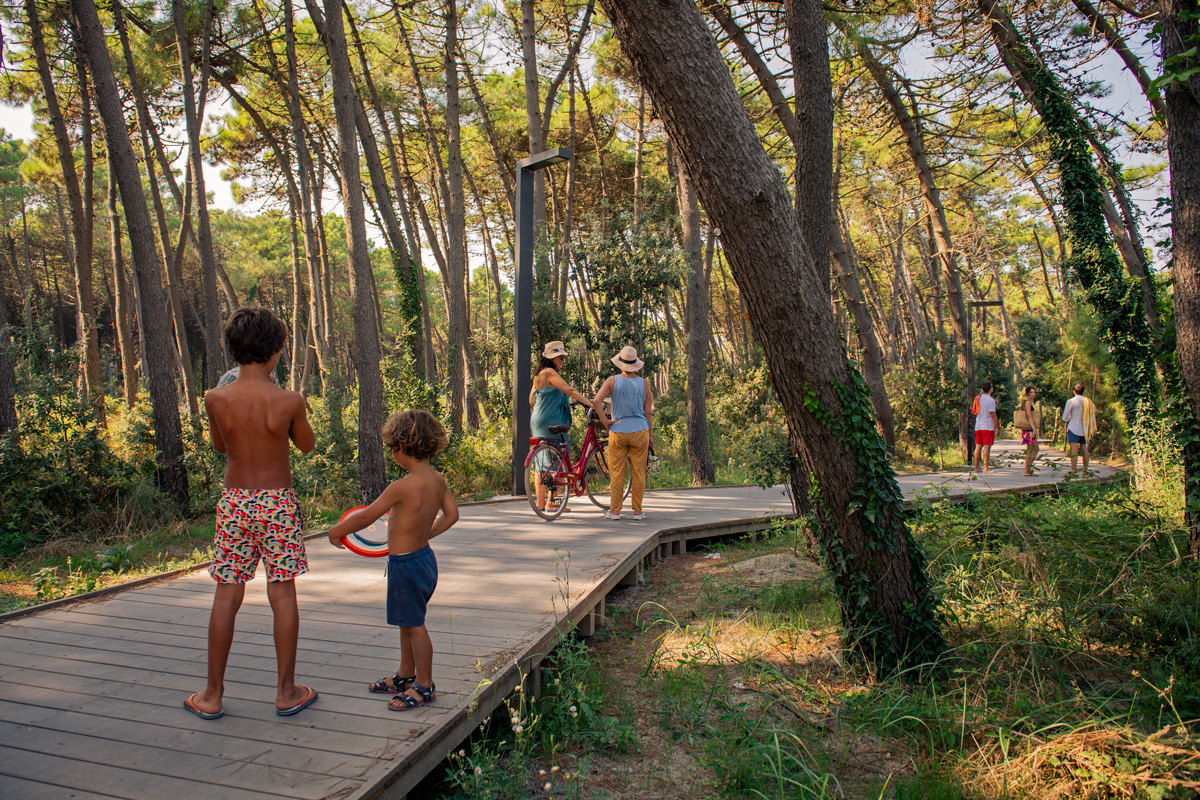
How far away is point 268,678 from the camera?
10.7 feet

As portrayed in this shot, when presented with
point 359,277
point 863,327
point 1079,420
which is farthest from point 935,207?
point 359,277

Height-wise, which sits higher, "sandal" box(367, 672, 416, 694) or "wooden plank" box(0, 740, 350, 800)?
"sandal" box(367, 672, 416, 694)

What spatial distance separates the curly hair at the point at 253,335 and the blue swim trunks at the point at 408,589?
102 cm

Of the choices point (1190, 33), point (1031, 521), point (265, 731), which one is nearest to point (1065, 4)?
point (1190, 33)

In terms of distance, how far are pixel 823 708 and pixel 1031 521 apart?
296 cm

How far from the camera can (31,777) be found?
7.82 ft

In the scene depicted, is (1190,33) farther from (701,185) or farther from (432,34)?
(432,34)

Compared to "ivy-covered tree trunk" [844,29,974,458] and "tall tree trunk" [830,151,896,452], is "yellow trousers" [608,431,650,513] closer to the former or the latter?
"tall tree trunk" [830,151,896,452]

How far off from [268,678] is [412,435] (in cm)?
142

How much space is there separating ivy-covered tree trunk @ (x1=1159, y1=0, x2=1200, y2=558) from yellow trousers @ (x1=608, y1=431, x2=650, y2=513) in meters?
4.28

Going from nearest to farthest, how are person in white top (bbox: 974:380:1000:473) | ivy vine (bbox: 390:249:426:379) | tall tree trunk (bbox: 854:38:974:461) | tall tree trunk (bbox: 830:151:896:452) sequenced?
ivy vine (bbox: 390:249:426:379) → tall tree trunk (bbox: 854:38:974:461) → person in white top (bbox: 974:380:1000:473) → tall tree trunk (bbox: 830:151:896:452)

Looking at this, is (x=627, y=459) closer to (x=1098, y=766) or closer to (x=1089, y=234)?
(x=1098, y=766)

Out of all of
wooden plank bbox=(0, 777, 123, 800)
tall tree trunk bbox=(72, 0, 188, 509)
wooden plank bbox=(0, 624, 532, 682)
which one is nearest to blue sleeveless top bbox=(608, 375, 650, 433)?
wooden plank bbox=(0, 624, 532, 682)

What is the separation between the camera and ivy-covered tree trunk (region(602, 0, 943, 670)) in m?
3.34
